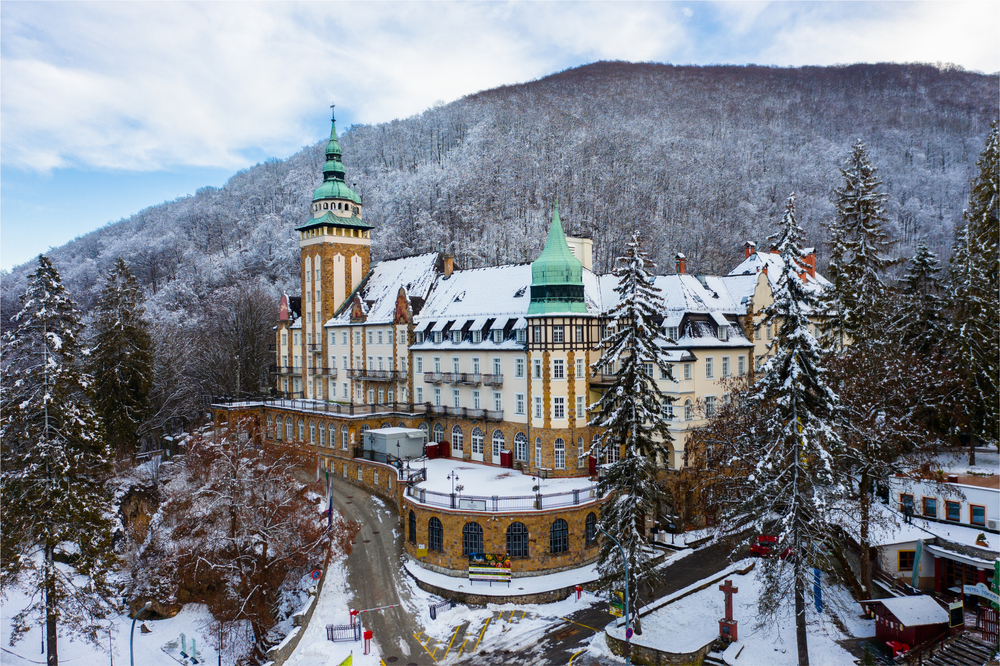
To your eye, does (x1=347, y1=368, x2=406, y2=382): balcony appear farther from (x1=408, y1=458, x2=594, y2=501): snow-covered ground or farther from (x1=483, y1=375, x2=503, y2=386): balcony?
(x1=408, y1=458, x2=594, y2=501): snow-covered ground

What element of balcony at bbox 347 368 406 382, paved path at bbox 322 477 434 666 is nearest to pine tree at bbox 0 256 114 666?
paved path at bbox 322 477 434 666

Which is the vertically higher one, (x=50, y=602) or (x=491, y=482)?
(x=491, y=482)

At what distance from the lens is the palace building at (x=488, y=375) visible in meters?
33.7

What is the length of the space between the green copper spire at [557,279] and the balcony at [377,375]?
16.6 m

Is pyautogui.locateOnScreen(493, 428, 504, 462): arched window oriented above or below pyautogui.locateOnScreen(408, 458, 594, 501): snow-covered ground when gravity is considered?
above

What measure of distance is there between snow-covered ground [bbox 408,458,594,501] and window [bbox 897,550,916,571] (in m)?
15.7

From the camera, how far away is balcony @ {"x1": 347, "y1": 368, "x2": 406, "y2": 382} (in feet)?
173

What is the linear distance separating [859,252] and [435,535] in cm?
3284

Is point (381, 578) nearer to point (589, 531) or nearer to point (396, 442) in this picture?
point (589, 531)

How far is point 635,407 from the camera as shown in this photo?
26.5m

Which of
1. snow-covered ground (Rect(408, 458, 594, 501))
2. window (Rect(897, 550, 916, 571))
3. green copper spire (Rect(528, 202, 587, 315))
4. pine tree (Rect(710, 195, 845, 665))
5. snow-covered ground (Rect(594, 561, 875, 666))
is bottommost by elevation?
snow-covered ground (Rect(594, 561, 875, 666))

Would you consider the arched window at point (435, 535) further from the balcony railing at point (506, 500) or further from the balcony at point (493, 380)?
the balcony at point (493, 380)

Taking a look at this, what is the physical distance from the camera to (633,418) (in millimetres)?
26547

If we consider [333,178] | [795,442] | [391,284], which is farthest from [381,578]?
[333,178]
